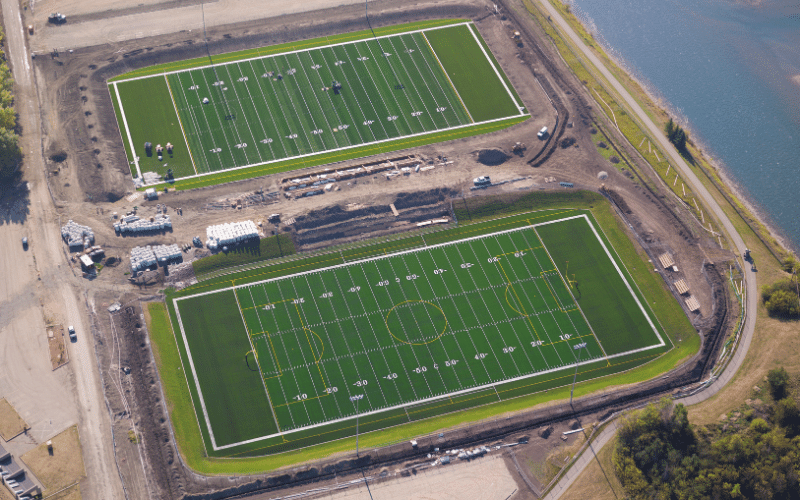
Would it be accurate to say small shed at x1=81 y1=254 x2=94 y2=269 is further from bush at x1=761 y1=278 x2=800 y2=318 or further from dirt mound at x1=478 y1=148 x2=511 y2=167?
bush at x1=761 y1=278 x2=800 y2=318

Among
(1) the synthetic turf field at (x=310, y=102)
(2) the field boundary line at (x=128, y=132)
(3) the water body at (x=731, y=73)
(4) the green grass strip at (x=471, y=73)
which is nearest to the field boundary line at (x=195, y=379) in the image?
(1) the synthetic turf field at (x=310, y=102)

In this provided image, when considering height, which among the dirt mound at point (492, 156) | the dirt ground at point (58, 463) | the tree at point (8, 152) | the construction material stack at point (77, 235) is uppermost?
the tree at point (8, 152)

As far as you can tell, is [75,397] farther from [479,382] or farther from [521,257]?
[521,257]

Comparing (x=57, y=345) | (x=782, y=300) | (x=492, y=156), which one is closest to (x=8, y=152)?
(x=57, y=345)

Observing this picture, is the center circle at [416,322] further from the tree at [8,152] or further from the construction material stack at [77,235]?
the tree at [8,152]

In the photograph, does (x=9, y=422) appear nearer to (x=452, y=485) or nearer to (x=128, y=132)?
(x=128, y=132)

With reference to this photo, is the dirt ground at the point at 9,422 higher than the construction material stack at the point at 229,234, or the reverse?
the construction material stack at the point at 229,234
